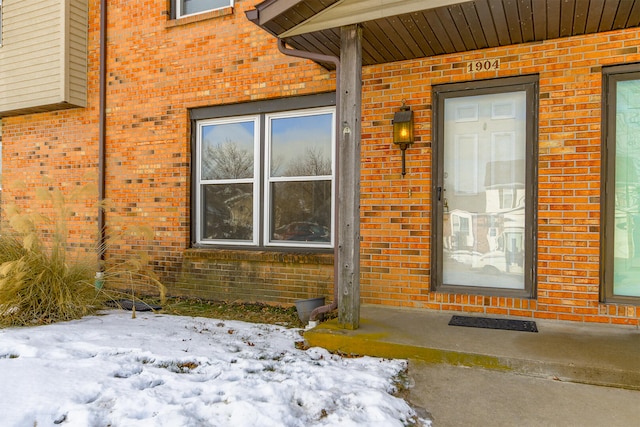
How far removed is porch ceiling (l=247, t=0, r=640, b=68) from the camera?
3402 millimetres

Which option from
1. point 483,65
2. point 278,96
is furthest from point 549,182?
point 278,96

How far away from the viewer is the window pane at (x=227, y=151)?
579cm

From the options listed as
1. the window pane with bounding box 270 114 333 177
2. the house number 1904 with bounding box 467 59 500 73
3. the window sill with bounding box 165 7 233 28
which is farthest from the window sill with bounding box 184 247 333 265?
the window sill with bounding box 165 7 233 28

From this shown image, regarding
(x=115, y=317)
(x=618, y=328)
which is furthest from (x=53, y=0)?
(x=618, y=328)

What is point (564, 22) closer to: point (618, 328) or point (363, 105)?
point (363, 105)

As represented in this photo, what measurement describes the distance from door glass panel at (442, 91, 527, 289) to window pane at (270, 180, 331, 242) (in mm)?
1445

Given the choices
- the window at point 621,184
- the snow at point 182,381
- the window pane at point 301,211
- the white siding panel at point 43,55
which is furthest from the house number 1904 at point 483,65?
the white siding panel at point 43,55

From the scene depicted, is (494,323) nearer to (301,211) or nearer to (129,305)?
(301,211)

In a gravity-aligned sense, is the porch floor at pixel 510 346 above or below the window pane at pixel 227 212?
below

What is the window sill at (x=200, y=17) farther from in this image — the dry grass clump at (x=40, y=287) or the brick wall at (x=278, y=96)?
the dry grass clump at (x=40, y=287)

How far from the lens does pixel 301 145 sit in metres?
5.44

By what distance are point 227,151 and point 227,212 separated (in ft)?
2.72

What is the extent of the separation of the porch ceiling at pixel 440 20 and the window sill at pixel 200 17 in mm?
1903

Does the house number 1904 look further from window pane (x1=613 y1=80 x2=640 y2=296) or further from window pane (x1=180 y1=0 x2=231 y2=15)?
window pane (x1=180 y1=0 x2=231 y2=15)
